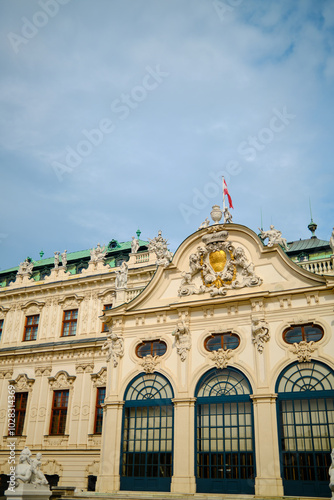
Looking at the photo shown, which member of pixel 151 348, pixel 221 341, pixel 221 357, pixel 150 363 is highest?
pixel 151 348

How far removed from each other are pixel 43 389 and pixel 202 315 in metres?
15.0

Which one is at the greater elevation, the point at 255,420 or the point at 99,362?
the point at 99,362

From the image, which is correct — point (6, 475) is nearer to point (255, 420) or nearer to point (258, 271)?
point (255, 420)

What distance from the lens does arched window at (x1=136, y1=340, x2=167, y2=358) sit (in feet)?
90.5

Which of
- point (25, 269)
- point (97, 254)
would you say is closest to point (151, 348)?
point (97, 254)

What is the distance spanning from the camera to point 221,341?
86.1 feet

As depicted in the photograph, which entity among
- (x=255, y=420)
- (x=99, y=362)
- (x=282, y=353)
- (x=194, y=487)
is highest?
(x=99, y=362)

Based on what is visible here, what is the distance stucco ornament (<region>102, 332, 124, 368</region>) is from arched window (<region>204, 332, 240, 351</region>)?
5.09 meters

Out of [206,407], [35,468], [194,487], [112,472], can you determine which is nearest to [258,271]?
[206,407]

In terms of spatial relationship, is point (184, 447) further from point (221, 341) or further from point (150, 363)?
point (221, 341)

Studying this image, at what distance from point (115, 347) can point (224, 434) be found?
791cm

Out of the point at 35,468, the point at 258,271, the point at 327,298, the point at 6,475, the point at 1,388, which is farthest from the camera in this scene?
the point at 1,388

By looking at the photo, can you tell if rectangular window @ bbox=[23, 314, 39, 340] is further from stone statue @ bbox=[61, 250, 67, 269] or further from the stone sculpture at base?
the stone sculpture at base

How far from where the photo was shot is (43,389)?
3544 cm
